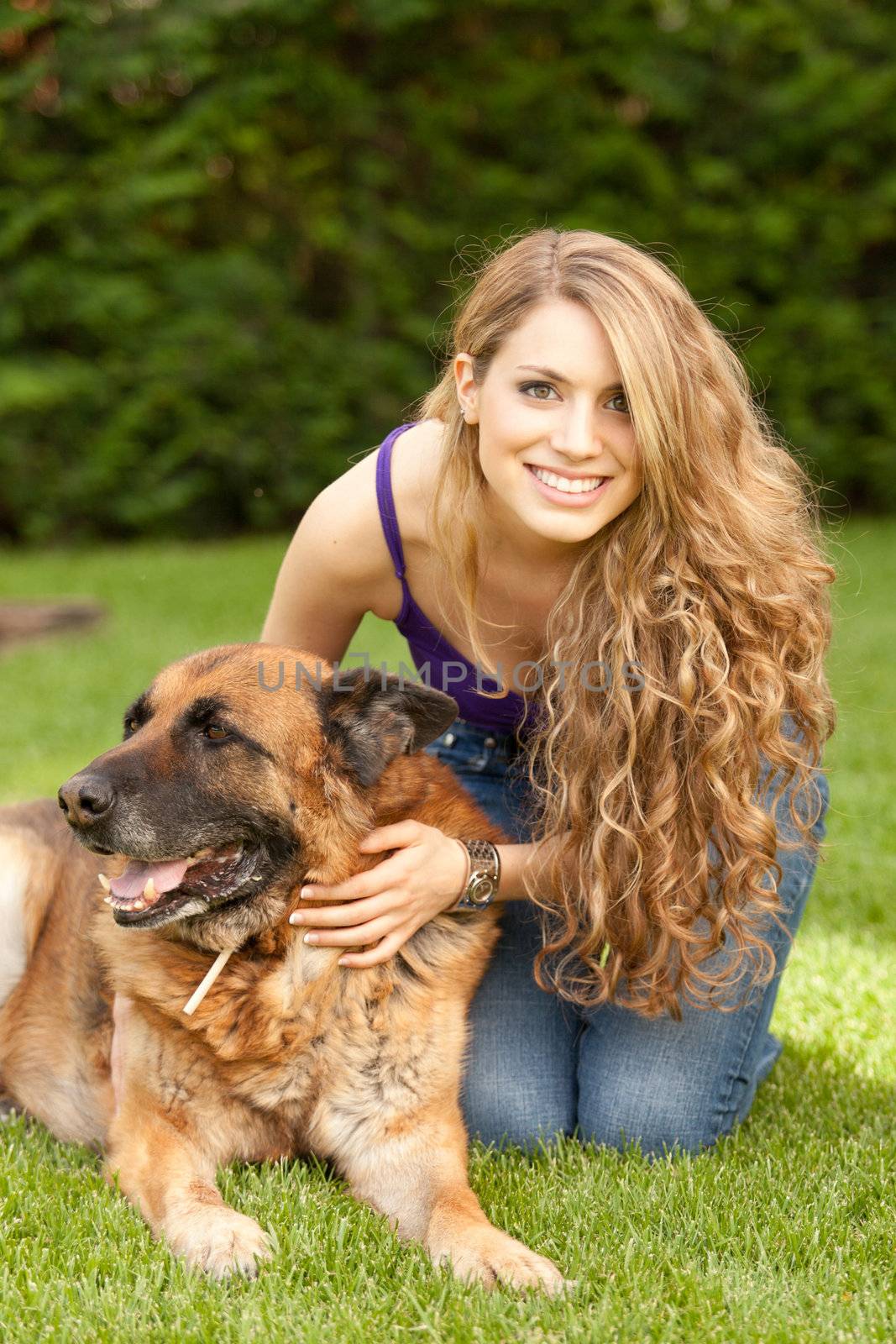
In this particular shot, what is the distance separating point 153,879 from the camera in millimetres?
2449

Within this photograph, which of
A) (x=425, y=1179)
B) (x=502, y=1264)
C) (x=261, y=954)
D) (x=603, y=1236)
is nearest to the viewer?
(x=502, y=1264)

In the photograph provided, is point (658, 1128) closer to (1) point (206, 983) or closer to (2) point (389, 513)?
(1) point (206, 983)

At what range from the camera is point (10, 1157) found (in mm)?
2602

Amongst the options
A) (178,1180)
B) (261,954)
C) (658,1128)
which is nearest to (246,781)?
(261,954)

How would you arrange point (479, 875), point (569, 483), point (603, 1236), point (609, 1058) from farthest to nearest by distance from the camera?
point (609, 1058), point (479, 875), point (569, 483), point (603, 1236)

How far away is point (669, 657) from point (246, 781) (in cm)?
92

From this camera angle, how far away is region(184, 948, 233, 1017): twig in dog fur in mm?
2443

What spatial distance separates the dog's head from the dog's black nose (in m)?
0.01

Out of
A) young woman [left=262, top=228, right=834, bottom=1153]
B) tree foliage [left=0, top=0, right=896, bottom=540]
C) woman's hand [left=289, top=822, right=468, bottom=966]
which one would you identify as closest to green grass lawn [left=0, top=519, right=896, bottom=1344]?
young woman [left=262, top=228, right=834, bottom=1153]

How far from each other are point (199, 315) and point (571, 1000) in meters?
9.14

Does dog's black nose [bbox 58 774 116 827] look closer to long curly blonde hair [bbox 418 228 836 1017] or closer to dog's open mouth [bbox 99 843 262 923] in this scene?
dog's open mouth [bbox 99 843 262 923]

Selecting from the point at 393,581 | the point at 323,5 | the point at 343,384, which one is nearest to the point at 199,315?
the point at 343,384

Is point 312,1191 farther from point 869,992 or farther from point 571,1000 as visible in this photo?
point 869,992

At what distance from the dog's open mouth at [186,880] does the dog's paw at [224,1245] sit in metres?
0.55
